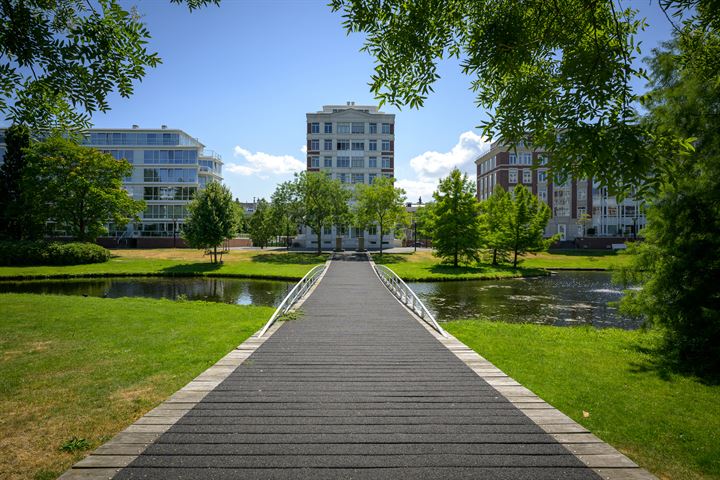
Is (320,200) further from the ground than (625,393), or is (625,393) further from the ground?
(320,200)

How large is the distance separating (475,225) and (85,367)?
125 ft

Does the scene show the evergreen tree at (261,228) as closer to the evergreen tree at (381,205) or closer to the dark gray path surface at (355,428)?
the evergreen tree at (381,205)

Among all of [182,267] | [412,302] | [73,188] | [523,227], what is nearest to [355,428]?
[412,302]

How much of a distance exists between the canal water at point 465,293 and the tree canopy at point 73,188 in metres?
17.5

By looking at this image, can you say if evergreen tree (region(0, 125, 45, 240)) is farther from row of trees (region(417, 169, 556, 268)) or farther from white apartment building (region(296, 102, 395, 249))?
row of trees (region(417, 169, 556, 268))

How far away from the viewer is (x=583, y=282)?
34594mm

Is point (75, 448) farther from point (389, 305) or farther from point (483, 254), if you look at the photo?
point (483, 254)

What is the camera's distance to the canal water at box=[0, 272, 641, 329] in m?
20.0

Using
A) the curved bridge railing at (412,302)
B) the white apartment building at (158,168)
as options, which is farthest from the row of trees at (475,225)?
the white apartment building at (158,168)

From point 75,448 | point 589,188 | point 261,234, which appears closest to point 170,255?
point 261,234

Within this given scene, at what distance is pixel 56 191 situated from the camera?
148 ft

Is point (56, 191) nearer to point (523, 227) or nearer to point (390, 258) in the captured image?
point (390, 258)

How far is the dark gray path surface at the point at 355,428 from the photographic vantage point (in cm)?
436

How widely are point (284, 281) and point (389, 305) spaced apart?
17.1 metres
